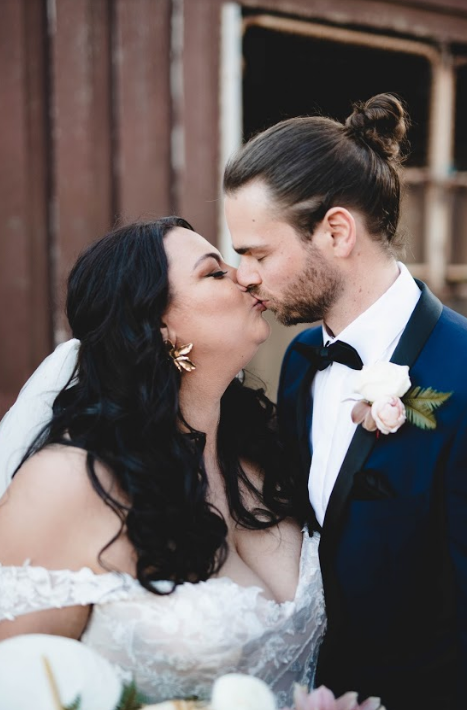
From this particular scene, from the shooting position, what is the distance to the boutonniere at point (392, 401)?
1.90 m

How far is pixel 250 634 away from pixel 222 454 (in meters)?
0.62

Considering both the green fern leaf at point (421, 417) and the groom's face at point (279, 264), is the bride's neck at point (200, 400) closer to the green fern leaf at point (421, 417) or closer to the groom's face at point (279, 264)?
the groom's face at point (279, 264)

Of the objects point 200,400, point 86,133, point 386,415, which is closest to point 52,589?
point 200,400

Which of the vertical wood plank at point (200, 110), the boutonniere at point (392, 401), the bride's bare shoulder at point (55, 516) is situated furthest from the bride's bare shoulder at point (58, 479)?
the vertical wood plank at point (200, 110)

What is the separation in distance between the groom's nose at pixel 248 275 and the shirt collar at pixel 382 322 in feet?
1.03

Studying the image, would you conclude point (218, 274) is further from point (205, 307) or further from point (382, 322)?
point (382, 322)

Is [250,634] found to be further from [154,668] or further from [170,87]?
[170,87]

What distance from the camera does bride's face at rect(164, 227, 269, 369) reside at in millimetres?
2178

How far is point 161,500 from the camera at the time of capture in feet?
6.48

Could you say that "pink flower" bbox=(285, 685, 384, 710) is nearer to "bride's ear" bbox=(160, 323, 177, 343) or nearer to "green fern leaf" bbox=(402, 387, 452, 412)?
"green fern leaf" bbox=(402, 387, 452, 412)

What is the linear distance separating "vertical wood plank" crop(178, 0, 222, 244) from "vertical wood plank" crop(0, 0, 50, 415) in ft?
2.38

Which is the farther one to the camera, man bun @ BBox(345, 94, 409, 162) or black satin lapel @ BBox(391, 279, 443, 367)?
man bun @ BBox(345, 94, 409, 162)

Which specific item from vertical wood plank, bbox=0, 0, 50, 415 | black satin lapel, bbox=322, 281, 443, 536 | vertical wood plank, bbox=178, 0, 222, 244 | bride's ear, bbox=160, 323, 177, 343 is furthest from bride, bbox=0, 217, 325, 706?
vertical wood plank, bbox=178, 0, 222, 244

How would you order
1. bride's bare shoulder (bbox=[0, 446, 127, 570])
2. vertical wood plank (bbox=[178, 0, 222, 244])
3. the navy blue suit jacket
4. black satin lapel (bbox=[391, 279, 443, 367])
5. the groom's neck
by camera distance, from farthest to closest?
vertical wood plank (bbox=[178, 0, 222, 244]) < the groom's neck < black satin lapel (bbox=[391, 279, 443, 367]) < the navy blue suit jacket < bride's bare shoulder (bbox=[0, 446, 127, 570])
